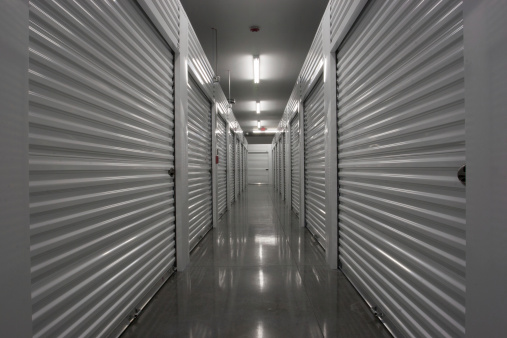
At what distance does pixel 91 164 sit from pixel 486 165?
1.99 metres

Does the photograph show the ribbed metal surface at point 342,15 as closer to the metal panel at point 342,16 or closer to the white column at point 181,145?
the metal panel at point 342,16

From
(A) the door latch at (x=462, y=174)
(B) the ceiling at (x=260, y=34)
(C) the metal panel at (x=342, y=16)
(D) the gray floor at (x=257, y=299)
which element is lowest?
(D) the gray floor at (x=257, y=299)

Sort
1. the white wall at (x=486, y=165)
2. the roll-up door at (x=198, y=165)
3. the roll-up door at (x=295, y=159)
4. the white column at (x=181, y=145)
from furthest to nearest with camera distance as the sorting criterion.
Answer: the roll-up door at (x=295, y=159) < the roll-up door at (x=198, y=165) < the white column at (x=181, y=145) < the white wall at (x=486, y=165)

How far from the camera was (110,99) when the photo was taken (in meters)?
1.83

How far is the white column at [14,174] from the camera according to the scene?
99 centimetres

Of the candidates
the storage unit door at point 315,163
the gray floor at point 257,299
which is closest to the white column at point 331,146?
the gray floor at point 257,299

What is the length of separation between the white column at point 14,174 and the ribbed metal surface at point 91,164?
0.14 metres

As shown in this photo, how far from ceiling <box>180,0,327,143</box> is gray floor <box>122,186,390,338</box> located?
13.3 ft

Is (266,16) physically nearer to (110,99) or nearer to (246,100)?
(110,99)

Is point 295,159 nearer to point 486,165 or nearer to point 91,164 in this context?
point 91,164

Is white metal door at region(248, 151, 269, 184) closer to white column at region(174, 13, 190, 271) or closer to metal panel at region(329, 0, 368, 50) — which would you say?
white column at region(174, 13, 190, 271)

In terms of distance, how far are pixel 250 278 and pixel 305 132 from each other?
306 cm

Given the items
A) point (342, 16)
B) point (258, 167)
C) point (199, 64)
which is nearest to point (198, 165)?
point (199, 64)

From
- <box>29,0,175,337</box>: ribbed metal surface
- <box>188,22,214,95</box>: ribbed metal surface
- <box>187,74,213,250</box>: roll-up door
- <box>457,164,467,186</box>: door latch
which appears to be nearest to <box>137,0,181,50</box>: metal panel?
<box>29,0,175,337</box>: ribbed metal surface
